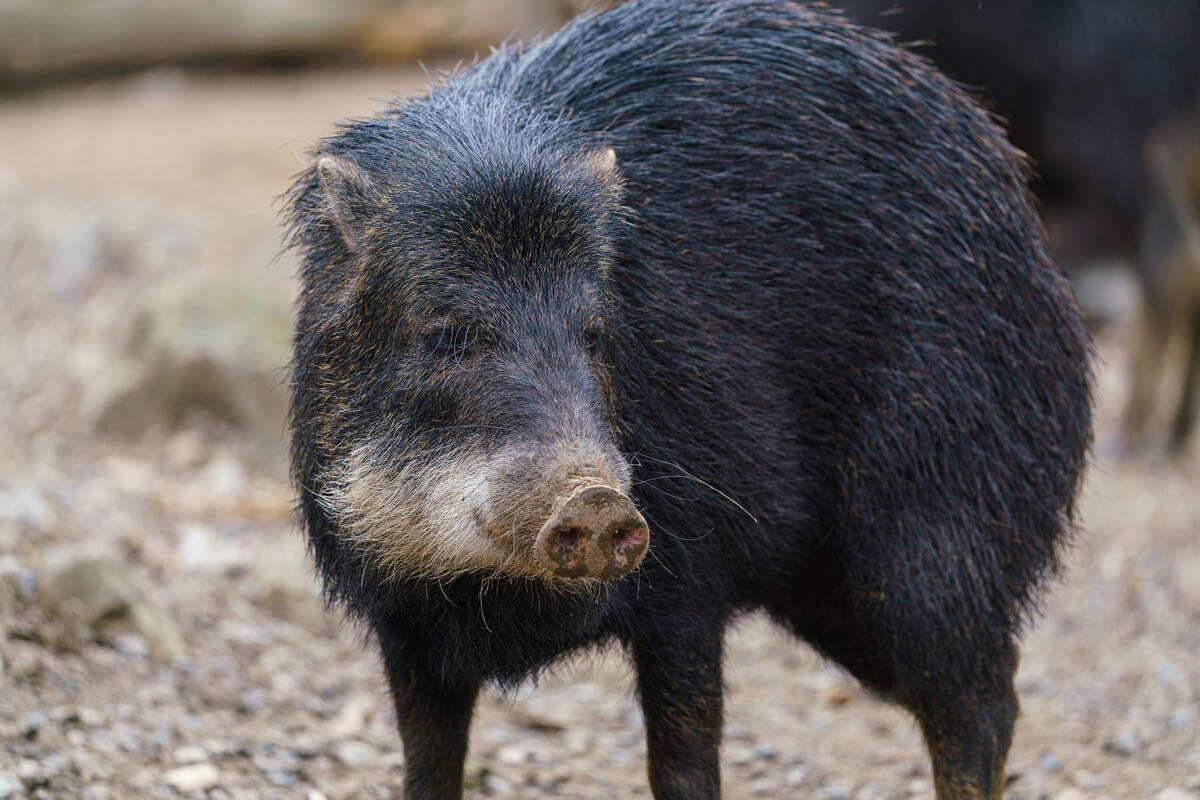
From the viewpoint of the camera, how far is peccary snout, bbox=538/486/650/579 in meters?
2.67

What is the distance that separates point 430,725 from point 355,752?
1036mm

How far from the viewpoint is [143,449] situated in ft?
22.7

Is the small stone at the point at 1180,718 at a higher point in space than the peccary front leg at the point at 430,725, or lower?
lower

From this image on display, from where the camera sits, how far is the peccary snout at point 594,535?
2670 mm

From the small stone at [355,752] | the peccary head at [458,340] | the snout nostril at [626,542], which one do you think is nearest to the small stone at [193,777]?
the small stone at [355,752]

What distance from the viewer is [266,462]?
695cm

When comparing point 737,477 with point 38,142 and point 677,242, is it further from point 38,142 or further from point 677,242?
point 38,142

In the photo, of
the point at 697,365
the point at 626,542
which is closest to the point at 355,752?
the point at 697,365

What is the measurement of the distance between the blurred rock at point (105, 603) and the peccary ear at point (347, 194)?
198cm

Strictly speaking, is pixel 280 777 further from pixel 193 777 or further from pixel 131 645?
pixel 131 645

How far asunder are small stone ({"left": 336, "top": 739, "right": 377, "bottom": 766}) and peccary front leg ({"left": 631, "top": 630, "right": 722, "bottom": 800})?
1.33 meters

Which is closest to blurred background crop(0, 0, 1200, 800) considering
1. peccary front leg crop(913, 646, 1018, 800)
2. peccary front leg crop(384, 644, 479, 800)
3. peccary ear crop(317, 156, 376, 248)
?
peccary front leg crop(384, 644, 479, 800)

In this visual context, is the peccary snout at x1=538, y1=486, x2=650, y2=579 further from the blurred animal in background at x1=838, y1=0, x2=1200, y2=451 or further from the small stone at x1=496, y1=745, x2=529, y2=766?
the blurred animal in background at x1=838, y1=0, x2=1200, y2=451

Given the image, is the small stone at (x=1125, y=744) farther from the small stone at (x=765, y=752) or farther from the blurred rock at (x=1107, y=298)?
the blurred rock at (x=1107, y=298)
